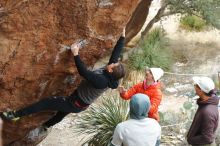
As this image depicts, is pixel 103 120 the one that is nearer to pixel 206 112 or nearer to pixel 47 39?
pixel 47 39

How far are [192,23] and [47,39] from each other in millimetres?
12419

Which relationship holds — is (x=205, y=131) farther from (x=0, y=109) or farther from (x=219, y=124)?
(x=0, y=109)

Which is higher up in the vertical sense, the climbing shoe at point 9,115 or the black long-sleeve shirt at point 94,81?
the black long-sleeve shirt at point 94,81

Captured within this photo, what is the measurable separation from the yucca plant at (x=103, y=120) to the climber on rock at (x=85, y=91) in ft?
6.12

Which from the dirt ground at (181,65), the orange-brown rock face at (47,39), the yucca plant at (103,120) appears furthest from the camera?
the dirt ground at (181,65)

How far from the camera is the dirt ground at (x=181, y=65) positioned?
11289 millimetres

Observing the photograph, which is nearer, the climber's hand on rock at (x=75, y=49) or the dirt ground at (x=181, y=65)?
the climber's hand on rock at (x=75, y=49)

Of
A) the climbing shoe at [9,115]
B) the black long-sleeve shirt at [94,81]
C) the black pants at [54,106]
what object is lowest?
the climbing shoe at [9,115]

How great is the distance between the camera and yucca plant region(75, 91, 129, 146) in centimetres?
928

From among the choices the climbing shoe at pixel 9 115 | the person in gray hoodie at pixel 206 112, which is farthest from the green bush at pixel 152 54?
the person in gray hoodie at pixel 206 112

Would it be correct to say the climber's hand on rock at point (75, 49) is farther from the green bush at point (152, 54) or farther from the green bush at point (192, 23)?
the green bush at point (192, 23)

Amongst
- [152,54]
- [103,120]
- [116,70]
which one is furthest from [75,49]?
[152,54]

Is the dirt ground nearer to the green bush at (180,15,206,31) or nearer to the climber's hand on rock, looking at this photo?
the green bush at (180,15,206,31)

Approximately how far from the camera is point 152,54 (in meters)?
15.9
